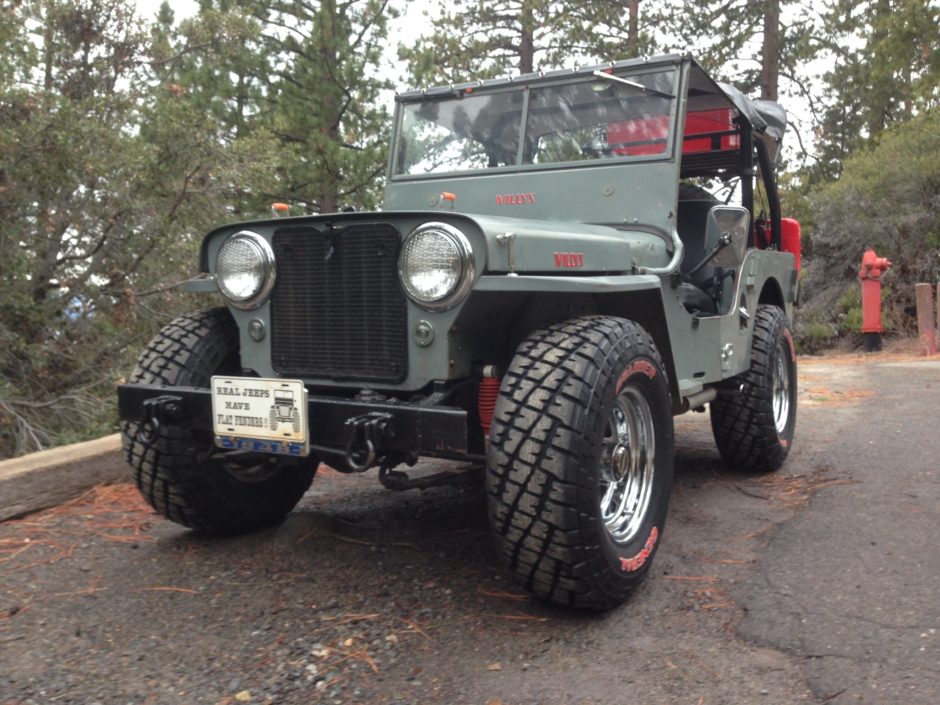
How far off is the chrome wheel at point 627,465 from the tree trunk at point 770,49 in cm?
1872

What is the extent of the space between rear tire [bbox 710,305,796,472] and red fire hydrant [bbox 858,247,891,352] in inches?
319

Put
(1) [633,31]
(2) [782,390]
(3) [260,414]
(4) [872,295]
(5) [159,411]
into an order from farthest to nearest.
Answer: (1) [633,31] → (4) [872,295] → (2) [782,390] → (5) [159,411] → (3) [260,414]

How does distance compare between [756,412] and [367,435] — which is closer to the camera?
[367,435]

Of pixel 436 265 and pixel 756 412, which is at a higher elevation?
pixel 436 265

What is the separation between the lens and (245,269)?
3.52 metres

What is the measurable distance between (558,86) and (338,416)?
93.1 inches

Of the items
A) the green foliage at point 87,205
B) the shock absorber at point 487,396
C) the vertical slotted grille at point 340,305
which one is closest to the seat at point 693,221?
the shock absorber at point 487,396

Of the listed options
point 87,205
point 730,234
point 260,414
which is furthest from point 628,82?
point 87,205

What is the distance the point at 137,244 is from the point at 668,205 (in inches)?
287

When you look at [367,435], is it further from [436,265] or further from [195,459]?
[195,459]

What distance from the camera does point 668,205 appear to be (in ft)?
14.0

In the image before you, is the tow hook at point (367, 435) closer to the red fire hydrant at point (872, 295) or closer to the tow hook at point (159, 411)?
the tow hook at point (159, 411)

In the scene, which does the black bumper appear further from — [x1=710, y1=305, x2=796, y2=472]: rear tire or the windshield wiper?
[x1=710, y1=305, x2=796, y2=472]: rear tire

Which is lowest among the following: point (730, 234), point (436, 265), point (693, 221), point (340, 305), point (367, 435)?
point (367, 435)
